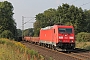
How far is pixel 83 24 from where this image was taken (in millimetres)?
71625

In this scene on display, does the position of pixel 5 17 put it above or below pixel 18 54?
above

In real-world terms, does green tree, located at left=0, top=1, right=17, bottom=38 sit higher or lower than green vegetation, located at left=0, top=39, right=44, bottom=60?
higher

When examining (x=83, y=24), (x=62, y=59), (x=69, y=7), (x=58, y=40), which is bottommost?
(x=62, y=59)

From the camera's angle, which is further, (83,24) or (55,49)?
(83,24)

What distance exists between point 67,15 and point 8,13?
2079cm

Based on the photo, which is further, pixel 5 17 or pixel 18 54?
pixel 5 17

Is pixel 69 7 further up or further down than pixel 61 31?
further up

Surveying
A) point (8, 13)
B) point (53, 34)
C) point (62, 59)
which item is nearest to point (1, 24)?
point (8, 13)

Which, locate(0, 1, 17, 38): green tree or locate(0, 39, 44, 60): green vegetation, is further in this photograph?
locate(0, 1, 17, 38): green tree

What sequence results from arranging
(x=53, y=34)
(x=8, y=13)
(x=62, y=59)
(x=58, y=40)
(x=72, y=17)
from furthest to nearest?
1. (x=8, y=13)
2. (x=72, y=17)
3. (x=53, y=34)
4. (x=58, y=40)
5. (x=62, y=59)

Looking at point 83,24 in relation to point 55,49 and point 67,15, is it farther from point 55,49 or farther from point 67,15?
point 55,49

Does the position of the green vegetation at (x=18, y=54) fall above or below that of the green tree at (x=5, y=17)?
below

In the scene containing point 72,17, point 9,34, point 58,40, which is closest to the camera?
point 58,40

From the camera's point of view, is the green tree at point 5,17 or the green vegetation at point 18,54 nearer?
the green vegetation at point 18,54
